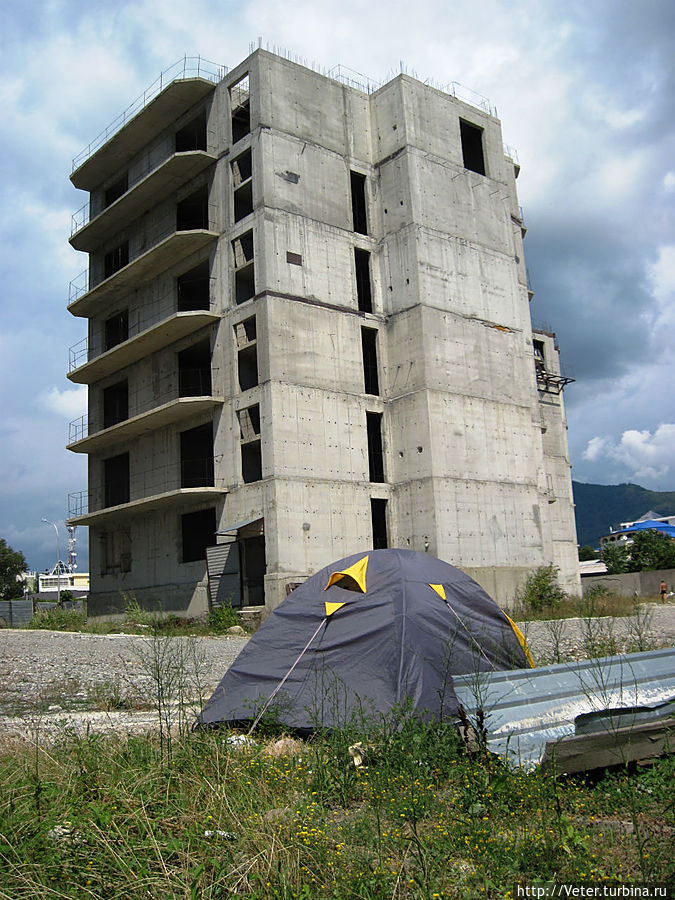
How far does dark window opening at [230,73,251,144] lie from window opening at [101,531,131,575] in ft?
55.0

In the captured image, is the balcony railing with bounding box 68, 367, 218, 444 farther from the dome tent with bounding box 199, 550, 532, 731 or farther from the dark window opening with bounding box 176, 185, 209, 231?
the dome tent with bounding box 199, 550, 532, 731

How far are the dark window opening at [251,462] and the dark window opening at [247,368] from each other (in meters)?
2.12

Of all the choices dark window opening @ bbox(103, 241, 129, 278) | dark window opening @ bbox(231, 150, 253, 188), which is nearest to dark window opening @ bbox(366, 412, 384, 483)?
dark window opening @ bbox(231, 150, 253, 188)

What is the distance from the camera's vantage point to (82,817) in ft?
14.4

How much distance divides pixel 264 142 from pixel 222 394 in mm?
9160

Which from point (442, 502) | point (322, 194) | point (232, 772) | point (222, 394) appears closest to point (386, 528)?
point (442, 502)

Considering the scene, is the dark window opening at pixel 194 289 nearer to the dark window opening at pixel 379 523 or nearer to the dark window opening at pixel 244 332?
the dark window opening at pixel 244 332

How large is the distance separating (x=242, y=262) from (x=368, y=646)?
23.4m

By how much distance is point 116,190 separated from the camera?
37.0 m

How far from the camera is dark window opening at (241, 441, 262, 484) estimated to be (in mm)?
28352

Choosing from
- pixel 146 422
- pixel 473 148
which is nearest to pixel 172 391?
pixel 146 422

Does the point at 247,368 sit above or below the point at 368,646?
above

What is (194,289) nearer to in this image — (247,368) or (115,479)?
(247,368)

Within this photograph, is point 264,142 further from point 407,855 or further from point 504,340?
point 407,855
